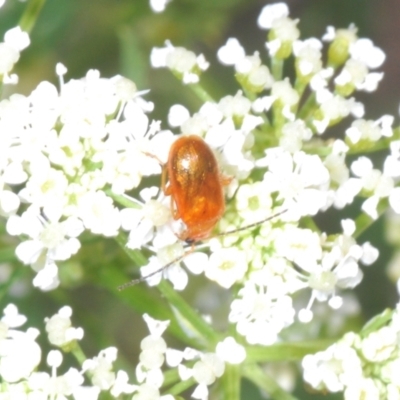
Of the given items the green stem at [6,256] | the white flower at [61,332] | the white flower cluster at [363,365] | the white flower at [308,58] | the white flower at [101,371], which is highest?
the white flower at [308,58]

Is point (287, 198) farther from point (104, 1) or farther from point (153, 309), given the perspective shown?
point (104, 1)

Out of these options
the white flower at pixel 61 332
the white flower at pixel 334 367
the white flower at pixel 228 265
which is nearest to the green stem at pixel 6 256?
the white flower at pixel 61 332

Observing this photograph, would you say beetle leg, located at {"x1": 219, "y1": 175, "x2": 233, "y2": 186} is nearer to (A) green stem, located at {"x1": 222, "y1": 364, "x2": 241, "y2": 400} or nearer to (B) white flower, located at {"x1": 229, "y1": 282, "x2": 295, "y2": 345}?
(B) white flower, located at {"x1": 229, "y1": 282, "x2": 295, "y2": 345}

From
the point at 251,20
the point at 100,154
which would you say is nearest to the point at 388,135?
the point at 100,154

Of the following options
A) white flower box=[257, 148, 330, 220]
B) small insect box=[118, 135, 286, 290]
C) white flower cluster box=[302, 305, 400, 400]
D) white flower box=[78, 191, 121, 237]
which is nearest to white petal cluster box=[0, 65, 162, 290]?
white flower box=[78, 191, 121, 237]

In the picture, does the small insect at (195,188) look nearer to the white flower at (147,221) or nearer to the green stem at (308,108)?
the white flower at (147,221)


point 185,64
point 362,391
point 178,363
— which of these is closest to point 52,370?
point 178,363
